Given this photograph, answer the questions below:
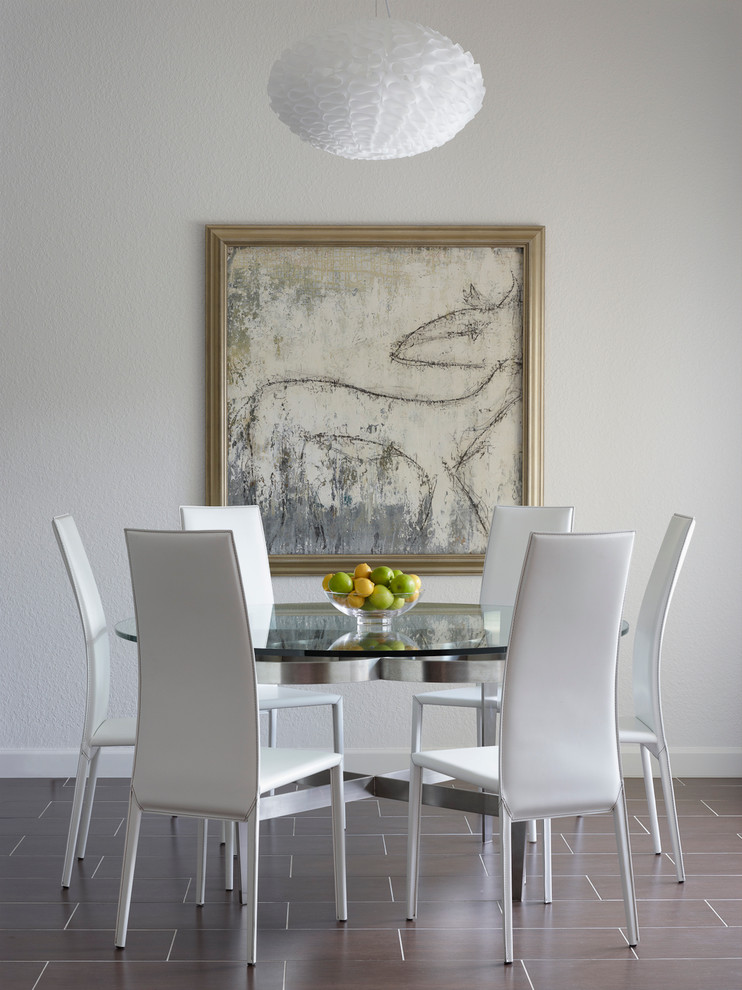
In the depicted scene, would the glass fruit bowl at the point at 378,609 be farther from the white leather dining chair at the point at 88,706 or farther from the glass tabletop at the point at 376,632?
the white leather dining chair at the point at 88,706

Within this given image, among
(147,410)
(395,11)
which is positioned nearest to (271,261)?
(147,410)

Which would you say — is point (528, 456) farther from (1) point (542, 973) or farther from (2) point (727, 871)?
(1) point (542, 973)

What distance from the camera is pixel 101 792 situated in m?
3.79

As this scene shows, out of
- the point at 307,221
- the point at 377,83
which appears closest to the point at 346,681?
the point at 377,83

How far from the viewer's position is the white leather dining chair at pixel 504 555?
11.2 feet

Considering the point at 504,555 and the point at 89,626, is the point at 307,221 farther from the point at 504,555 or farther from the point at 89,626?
the point at 89,626

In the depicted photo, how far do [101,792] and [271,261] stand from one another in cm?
214

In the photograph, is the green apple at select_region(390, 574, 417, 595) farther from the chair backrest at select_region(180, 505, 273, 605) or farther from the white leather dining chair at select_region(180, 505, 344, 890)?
the chair backrest at select_region(180, 505, 273, 605)

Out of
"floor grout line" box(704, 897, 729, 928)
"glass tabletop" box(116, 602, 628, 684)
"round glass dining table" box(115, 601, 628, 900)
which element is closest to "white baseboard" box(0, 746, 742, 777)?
"round glass dining table" box(115, 601, 628, 900)

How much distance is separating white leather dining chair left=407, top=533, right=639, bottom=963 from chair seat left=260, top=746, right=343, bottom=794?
402 millimetres

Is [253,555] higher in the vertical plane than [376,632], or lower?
higher

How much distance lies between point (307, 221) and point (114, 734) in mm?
2129

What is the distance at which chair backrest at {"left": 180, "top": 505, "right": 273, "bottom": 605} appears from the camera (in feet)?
11.8

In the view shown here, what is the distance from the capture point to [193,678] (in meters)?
2.36
